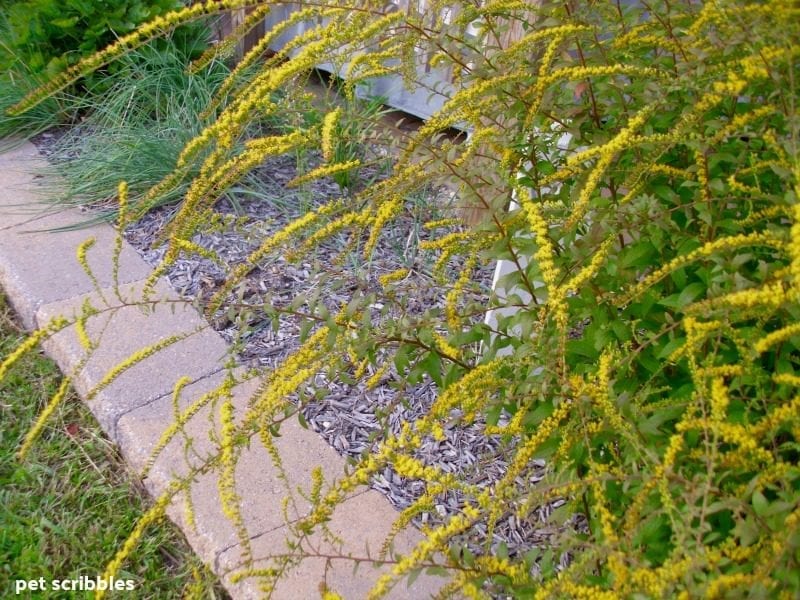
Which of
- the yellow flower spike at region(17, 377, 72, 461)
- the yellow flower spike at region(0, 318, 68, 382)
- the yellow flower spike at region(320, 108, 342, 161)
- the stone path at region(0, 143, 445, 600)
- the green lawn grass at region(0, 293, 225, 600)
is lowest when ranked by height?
the green lawn grass at region(0, 293, 225, 600)

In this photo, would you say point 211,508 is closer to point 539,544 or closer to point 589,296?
point 539,544

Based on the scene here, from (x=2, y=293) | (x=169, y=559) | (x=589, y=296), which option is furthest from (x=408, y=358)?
(x=2, y=293)

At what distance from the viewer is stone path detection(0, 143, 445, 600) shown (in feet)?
6.22

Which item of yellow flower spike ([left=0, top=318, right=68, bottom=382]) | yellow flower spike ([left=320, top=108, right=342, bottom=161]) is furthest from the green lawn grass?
yellow flower spike ([left=320, top=108, right=342, bottom=161])

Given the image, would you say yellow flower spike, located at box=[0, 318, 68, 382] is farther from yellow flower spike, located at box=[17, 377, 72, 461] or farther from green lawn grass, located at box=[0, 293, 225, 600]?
green lawn grass, located at box=[0, 293, 225, 600]

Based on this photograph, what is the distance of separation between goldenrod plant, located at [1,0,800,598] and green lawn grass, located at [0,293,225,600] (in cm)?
41

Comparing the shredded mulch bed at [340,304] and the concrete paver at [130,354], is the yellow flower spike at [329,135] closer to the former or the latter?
the shredded mulch bed at [340,304]

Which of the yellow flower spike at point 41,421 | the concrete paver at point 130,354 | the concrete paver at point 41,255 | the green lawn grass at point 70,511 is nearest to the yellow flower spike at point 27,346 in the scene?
the yellow flower spike at point 41,421

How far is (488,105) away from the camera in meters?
1.70

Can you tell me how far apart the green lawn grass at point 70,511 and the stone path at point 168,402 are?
0.07 metres

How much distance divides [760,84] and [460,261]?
6.14 ft

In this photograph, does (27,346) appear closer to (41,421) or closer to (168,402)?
(41,421)

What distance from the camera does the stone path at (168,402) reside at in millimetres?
1896

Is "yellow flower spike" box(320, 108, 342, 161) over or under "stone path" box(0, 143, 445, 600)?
over
